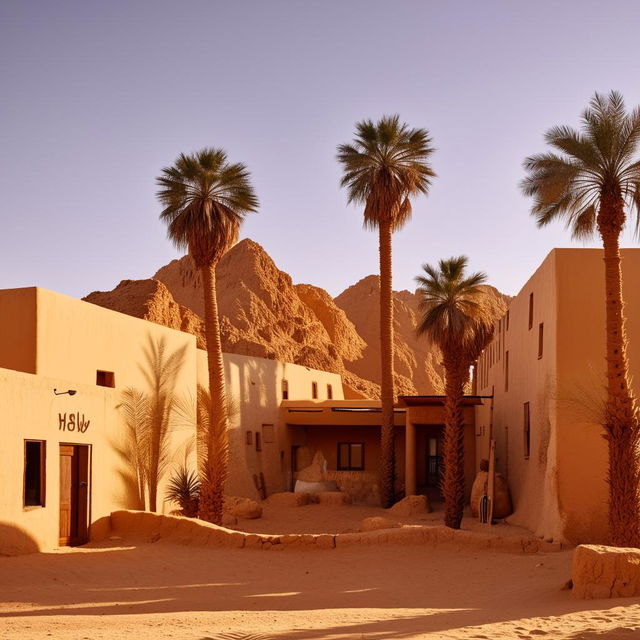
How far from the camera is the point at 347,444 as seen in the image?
37219 millimetres

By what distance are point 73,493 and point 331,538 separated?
17.8ft

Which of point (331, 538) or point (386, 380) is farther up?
point (386, 380)

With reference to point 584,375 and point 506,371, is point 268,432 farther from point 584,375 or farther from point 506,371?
point 584,375

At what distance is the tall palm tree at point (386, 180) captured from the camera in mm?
31656

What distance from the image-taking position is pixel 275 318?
2822 inches

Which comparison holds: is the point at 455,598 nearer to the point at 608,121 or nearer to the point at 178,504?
the point at 608,121

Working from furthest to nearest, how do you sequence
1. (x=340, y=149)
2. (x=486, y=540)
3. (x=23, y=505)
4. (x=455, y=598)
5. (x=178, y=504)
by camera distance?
(x=340, y=149), (x=178, y=504), (x=486, y=540), (x=23, y=505), (x=455, y=598)

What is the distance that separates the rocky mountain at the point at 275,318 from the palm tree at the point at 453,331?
21602 mm

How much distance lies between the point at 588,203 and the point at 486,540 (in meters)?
6.90

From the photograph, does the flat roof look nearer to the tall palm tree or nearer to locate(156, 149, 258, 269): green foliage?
the tall palm tree

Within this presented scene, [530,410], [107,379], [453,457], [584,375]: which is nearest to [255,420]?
[453,457]

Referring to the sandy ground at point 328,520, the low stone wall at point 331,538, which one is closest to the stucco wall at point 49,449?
the low stone wall at point 331,538

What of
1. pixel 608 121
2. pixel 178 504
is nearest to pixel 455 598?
pixel 608 121

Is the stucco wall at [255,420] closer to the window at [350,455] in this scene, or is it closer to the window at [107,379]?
the window at [350,455]
